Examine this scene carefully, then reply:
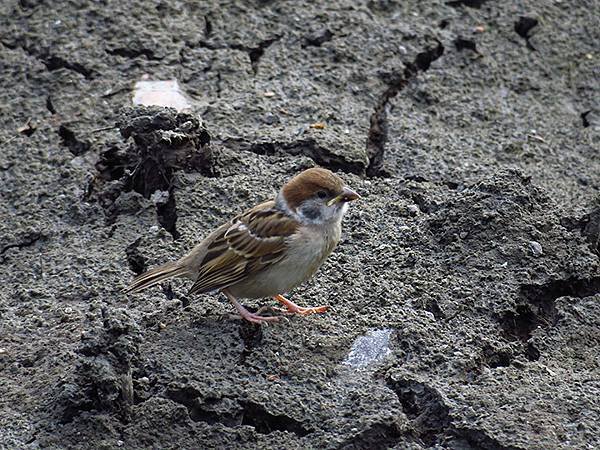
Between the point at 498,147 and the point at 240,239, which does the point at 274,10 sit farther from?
the point at 240,239

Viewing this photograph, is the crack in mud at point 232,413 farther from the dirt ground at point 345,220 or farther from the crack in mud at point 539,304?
the crack in mud at point 539,304

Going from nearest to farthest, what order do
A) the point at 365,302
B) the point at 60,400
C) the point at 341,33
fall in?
1. the point at 60,400
2. the point at 365,302
3. the point at 341,33

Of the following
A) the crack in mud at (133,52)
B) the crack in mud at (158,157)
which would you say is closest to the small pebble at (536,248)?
the crack in mud at (158,157)

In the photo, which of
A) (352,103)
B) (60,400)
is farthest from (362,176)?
(60,400)

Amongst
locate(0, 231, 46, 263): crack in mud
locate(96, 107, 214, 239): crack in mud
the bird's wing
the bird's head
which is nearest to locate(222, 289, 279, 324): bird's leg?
the bird's wing

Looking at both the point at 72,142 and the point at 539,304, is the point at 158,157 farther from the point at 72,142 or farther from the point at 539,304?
the point at 539,304
